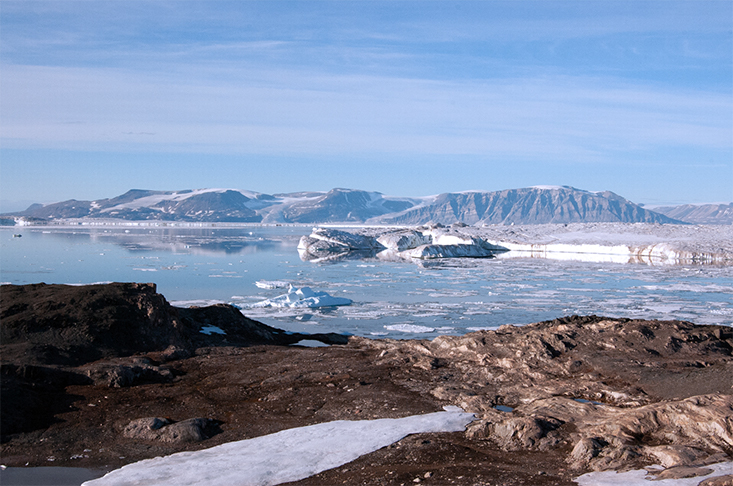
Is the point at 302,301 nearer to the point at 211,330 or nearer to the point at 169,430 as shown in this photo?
the point at 211,330

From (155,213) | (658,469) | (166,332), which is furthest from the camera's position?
(155,213)

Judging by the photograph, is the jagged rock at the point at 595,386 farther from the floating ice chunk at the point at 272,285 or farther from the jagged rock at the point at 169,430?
the floating ice chunk at the point at 272,285

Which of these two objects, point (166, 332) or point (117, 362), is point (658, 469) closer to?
point (117, 362)

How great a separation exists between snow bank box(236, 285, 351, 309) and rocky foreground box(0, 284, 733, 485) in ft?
16.0

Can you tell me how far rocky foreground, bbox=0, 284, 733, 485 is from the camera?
15.1ft

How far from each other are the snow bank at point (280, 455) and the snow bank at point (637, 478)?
1430 millimetres

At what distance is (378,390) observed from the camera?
654cm

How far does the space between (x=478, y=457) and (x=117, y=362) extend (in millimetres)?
4919

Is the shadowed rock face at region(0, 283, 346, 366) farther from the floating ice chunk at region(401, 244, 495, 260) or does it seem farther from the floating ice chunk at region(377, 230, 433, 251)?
the floating ice chunk at region(377, 230, 433, 251)

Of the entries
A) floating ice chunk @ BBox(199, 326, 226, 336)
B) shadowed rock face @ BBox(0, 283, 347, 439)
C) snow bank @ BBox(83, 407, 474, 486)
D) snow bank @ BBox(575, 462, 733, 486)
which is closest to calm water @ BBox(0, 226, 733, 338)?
floating ice chunk @ BBox(199, 326, 226, 336)

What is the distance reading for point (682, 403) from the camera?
503 cm

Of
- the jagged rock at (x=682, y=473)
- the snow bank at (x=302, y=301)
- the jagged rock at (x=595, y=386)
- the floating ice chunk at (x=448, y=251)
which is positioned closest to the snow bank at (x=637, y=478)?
the jagged rock at (x=682, y=473)

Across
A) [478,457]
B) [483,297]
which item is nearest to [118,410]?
[478,457]

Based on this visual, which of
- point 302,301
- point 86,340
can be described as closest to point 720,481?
point 86,340
